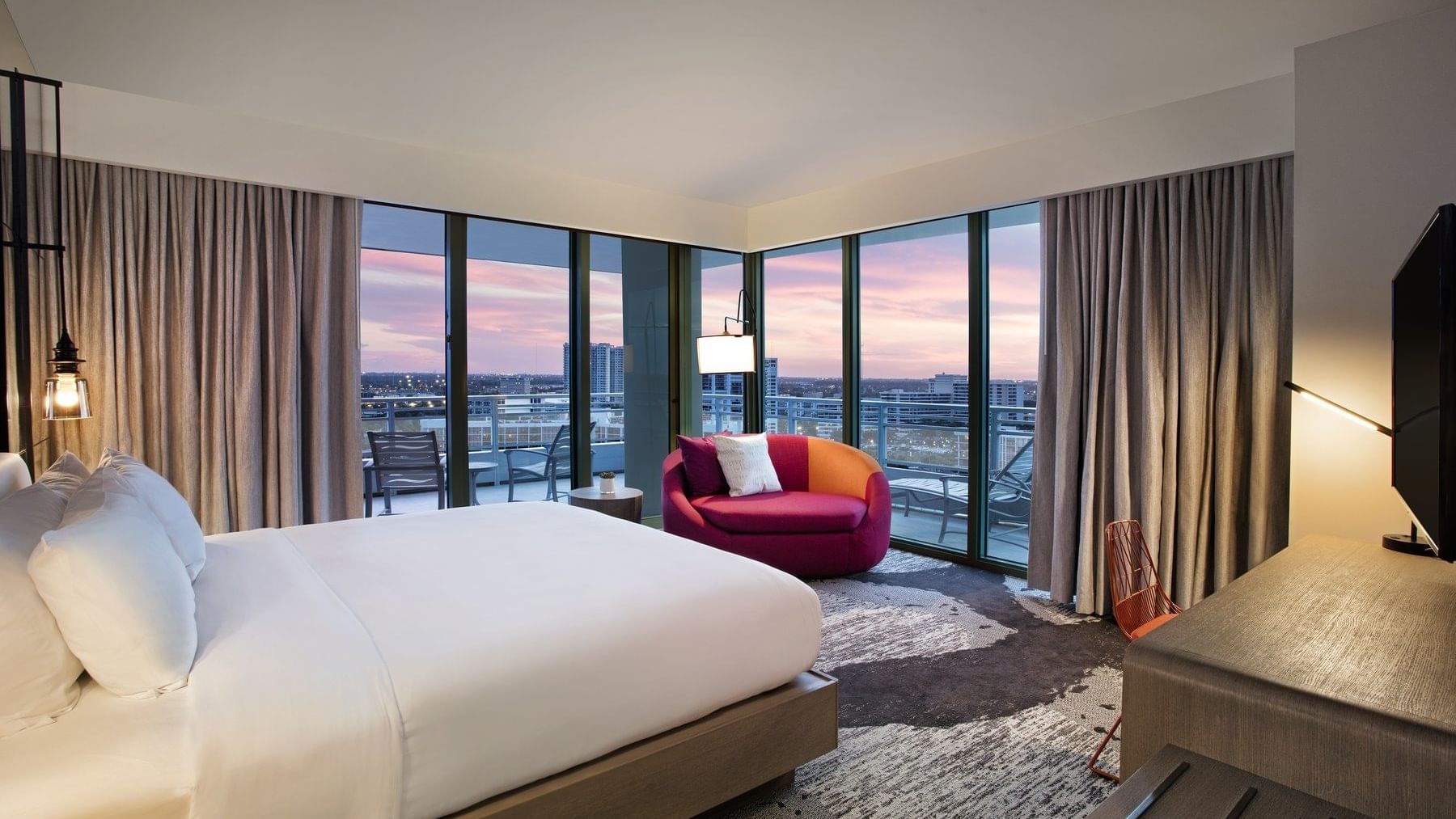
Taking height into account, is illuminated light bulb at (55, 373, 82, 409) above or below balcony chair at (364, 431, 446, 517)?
above

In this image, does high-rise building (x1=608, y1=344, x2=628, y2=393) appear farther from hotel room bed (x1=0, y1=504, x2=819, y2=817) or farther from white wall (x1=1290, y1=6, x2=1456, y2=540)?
white wall (x1=1290, y1=6, x2=1456, y2=540)

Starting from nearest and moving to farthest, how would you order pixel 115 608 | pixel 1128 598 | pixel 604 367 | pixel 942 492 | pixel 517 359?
pixel 115 608 → pixel 1128 598 → pixel 517 359 → pixel 942 492 → pixel 604 367

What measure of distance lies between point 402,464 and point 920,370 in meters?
3.37

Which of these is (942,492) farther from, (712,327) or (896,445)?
(712,327)

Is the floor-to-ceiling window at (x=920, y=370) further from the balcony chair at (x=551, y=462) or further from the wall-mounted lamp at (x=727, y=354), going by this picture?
the balcony chair at (x=551, y=462)

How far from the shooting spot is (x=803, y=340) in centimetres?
581

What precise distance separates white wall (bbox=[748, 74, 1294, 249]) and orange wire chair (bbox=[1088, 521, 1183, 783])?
73.6 inches

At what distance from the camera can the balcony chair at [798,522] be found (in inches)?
169

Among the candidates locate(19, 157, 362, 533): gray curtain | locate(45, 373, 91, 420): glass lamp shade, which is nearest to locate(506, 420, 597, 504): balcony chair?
locate(19, 157, 362, 533): gray curtain

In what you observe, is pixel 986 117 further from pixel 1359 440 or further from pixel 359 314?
pixel 359 314

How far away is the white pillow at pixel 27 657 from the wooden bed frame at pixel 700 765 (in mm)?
808

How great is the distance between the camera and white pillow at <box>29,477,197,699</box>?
58.0 inches

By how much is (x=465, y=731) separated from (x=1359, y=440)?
3234 millimetres

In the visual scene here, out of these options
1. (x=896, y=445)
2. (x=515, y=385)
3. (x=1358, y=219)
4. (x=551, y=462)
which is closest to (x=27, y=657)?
(x=515, y=385)
